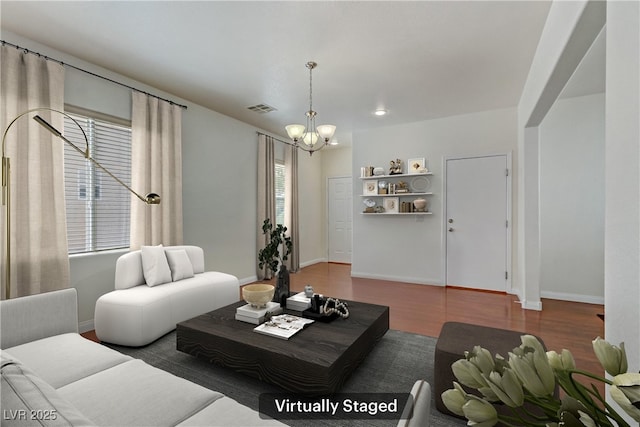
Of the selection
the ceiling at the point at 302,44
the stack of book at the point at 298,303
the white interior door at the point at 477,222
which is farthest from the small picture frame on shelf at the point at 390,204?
the stack of book at the point at 298,303

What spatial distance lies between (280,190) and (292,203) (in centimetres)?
35

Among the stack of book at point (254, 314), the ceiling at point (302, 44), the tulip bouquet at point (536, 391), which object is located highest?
the ceiling at point (302, 44)

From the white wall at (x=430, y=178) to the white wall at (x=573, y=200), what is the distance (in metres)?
0.47

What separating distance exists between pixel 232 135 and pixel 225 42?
221 centimetres

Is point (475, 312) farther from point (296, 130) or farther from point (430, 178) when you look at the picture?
point (296, 130)

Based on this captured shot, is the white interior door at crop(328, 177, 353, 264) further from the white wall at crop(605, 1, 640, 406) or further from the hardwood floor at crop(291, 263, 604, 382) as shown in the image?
the white wall at crop(605, 1, 640, 406)

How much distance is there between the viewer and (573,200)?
4.00 metres

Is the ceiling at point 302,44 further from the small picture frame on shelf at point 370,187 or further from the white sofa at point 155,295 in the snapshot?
the white sofa at point 155,295

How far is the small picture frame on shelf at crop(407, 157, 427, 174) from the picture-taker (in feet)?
16.4

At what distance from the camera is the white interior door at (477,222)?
177 inches

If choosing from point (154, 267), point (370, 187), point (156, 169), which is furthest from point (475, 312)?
point (156, 169)

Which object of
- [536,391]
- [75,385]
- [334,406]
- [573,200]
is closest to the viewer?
[536,391]

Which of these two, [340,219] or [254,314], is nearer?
[254,314]

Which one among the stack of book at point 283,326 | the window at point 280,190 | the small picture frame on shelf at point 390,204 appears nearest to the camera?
the stack of book at point 283,326
